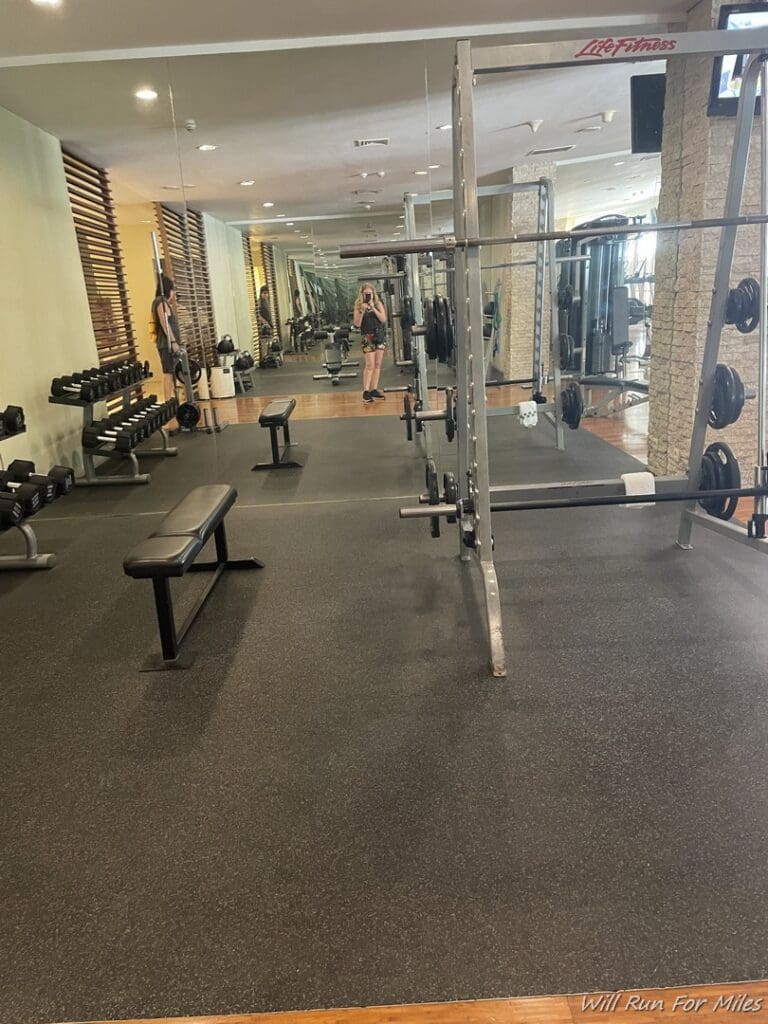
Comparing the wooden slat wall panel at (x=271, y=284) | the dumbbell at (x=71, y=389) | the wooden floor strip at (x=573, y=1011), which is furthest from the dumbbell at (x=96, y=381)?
the wooden floor strip at (x=573, y=1011)

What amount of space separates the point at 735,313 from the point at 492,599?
142 cm

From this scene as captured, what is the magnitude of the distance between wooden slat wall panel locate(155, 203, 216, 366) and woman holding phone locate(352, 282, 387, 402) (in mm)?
914

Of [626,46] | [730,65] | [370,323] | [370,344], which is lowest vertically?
[370,344]

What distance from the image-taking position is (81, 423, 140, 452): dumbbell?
4.11m

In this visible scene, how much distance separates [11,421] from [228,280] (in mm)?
1530

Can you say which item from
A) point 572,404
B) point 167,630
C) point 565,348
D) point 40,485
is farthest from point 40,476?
point 565,348

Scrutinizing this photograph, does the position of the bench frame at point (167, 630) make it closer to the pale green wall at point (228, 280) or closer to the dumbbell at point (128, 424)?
the dumbbell at point (128, 424)

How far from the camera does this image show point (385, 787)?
163 cm

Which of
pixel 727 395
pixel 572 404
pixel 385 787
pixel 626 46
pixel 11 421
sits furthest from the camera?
pixel 572 404

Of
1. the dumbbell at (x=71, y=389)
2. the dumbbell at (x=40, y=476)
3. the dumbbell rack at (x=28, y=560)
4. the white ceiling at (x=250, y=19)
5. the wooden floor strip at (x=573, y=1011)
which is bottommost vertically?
the wooden floor strip at (x=573, y=1011)

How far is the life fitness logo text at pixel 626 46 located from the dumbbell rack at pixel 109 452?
3.03 metres

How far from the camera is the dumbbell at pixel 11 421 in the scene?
3.12 meters

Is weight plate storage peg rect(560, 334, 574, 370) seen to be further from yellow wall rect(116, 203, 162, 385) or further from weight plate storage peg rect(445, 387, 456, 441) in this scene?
yellow wall rect(116, 203, 162, 385)

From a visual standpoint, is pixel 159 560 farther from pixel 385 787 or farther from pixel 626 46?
pixel 626 46
